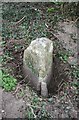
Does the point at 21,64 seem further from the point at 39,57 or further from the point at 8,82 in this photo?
the point at 39,57

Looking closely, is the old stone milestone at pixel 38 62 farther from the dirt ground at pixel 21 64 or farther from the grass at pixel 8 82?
the grass at pixel 8 82

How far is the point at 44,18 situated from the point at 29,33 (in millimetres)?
583

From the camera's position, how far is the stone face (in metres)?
4.30

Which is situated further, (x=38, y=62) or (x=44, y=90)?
(x=44, y=90)

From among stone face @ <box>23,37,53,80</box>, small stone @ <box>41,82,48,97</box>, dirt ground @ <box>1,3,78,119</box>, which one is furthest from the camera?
small stone @ <box>41,82,48,97</box>

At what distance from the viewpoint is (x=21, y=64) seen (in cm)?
482

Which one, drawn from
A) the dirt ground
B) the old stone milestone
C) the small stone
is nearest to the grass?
the dirt ground

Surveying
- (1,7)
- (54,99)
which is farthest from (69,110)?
(1,7)

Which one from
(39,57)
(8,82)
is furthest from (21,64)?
(39,57)

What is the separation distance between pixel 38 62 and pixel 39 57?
0.27 feet

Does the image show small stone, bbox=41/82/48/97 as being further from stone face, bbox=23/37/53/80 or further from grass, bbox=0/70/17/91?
grass, bbox=0/70/17/91

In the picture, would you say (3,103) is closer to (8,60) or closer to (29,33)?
(8,60)

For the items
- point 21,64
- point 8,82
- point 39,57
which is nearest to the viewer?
point 39,57

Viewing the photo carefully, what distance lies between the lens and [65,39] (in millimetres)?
5430
